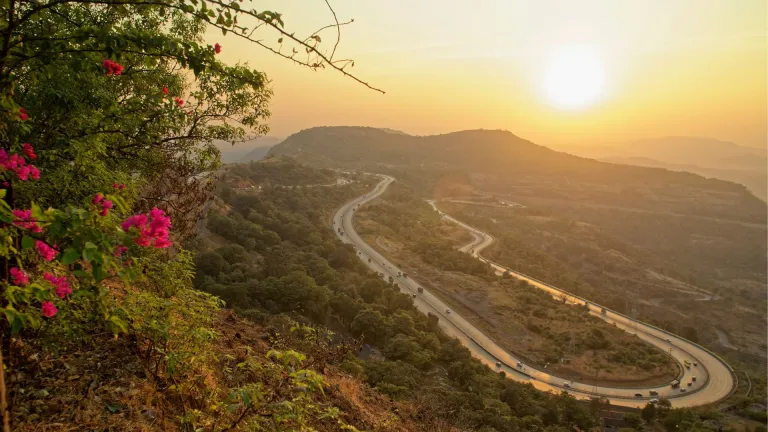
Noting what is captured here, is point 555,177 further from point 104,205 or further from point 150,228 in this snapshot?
point 104,205

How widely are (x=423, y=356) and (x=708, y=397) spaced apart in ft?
103

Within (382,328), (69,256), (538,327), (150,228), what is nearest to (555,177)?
(538,327)

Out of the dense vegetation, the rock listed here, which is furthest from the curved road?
the rock

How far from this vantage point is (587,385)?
35906mm

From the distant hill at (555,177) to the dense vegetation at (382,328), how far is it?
10774cm

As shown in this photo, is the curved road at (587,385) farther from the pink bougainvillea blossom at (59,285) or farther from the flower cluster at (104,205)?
the flower cluster at (104,205)

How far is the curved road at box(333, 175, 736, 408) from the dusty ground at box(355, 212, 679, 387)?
139cm

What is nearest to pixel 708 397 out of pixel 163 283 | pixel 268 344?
pixel 268 344

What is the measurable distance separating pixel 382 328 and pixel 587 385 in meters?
20.6

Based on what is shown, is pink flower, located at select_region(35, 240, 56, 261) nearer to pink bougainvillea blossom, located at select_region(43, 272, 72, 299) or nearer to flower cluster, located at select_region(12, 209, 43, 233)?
flower cluster, located at select_region(12, 209, 43, 233)

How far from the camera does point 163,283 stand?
19.4 feet

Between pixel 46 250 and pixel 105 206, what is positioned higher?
pixel 105 206

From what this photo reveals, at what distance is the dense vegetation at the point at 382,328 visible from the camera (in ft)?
58.7

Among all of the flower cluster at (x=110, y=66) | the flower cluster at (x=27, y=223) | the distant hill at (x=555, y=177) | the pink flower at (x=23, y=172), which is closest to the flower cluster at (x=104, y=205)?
the flower cluster at (x=27, y=223)
